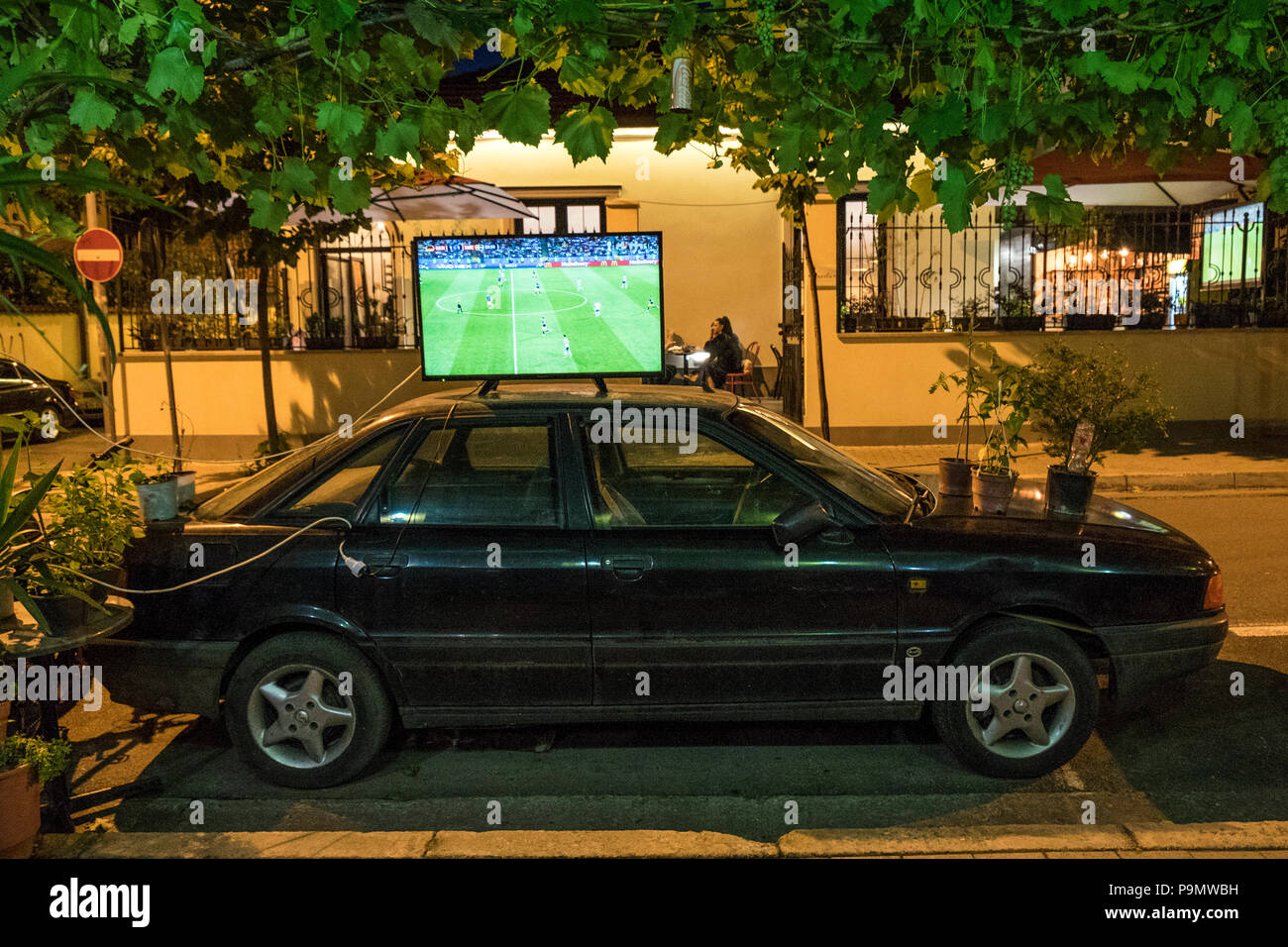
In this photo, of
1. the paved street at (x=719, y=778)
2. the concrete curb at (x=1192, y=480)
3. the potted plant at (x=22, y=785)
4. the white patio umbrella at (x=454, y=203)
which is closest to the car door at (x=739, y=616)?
the paved street at (x=719, y=778)

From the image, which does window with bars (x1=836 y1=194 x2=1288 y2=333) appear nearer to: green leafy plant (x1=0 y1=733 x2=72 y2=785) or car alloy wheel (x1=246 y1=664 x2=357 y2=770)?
car alloy wheel (x1=246 y1=664 x2=357 y2=770)

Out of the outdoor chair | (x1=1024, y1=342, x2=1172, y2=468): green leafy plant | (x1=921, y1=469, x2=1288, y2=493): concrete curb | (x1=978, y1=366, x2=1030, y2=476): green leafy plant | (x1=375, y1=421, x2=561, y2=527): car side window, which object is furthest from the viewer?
the outdoor chair

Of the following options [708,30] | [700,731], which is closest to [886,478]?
[700,731]

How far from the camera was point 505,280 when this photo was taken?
214 inches

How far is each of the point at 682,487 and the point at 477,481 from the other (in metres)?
0.92

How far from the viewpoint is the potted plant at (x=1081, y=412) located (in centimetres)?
498

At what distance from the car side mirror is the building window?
13615mm

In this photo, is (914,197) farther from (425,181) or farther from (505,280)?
(425,181)

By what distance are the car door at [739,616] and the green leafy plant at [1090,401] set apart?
228 cm

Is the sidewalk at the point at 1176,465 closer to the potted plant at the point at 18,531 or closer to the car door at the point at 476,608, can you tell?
the car door at the point at 476,608

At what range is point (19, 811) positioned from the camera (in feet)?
11.9

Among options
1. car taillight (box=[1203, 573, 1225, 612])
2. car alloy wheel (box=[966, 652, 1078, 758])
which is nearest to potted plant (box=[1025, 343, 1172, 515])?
car taillight (box=[1203, 573, 1225, 612])

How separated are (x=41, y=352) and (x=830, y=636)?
→ 2361 cm

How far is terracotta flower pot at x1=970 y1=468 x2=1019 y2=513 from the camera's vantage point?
496 centimetres
